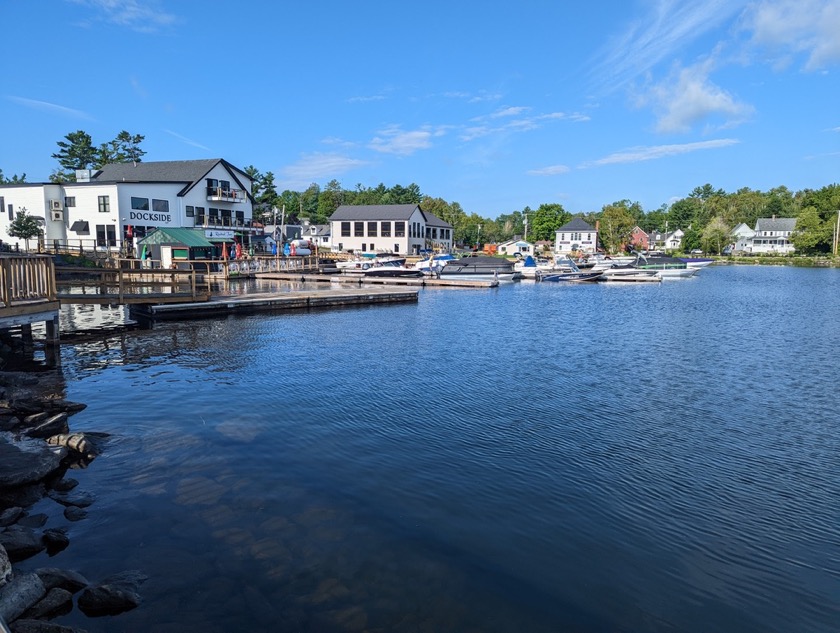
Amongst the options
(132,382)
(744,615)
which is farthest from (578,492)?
(132,382)

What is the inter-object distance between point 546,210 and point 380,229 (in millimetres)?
50844

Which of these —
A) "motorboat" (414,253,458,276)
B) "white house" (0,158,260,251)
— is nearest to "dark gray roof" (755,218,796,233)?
"motorboat" (414,253,458,276)

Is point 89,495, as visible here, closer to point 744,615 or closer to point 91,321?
point 744,615

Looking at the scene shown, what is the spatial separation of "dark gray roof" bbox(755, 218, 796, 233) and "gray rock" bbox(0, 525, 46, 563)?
147423mm

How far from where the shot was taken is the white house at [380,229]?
81.1m

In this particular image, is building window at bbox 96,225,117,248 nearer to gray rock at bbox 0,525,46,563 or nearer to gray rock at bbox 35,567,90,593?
gray rock at bbox 0,525,46,563

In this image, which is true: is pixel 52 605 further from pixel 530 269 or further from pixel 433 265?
pixel 530 269

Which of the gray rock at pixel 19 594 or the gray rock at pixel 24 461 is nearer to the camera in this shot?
the gray rock at pixel 19 594

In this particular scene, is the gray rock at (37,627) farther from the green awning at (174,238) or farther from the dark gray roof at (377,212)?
the dark gray roof at (377,212)

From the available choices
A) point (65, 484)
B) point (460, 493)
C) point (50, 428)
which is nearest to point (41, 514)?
point (65, 484)

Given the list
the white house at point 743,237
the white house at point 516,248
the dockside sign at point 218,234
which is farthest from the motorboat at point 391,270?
the white house at point 743,237

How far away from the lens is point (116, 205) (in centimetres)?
5019

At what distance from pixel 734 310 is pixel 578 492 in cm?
3059

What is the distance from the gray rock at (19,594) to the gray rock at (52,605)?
0.17 feet
